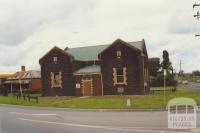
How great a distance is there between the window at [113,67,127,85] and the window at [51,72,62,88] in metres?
7.58

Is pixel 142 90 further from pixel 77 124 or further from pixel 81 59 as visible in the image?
pixel 77 124

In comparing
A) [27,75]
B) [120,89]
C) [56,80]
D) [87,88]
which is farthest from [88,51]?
[27,75]

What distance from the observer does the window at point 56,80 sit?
57844 mm

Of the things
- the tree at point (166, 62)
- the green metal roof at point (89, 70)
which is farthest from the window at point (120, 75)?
the tree at point (166, 62)

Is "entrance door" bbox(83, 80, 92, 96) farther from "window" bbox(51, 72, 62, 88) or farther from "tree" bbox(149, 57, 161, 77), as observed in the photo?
"tree" bbox(149, 57, 161, 77)

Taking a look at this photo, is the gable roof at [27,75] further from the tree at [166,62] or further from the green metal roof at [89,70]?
the tree at [166,62]

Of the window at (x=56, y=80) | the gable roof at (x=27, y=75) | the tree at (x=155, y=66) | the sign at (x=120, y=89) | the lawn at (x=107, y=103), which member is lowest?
the lawn at (x=107, y=103)

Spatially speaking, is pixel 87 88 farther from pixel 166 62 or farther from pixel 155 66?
pixel 166 62

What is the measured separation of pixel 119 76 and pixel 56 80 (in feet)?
28.9

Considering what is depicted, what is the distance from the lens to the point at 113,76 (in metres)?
54.4

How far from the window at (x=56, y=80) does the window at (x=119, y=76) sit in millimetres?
7581

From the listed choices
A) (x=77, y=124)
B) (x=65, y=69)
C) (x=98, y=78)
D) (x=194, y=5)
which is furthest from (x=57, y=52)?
(x=77, y=124)

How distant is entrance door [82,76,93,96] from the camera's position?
55531 mm

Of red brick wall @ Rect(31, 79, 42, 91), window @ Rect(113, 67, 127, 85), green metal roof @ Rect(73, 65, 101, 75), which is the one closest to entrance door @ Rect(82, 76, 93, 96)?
green metal roof @ Rect(73, 65, 101, 75)
